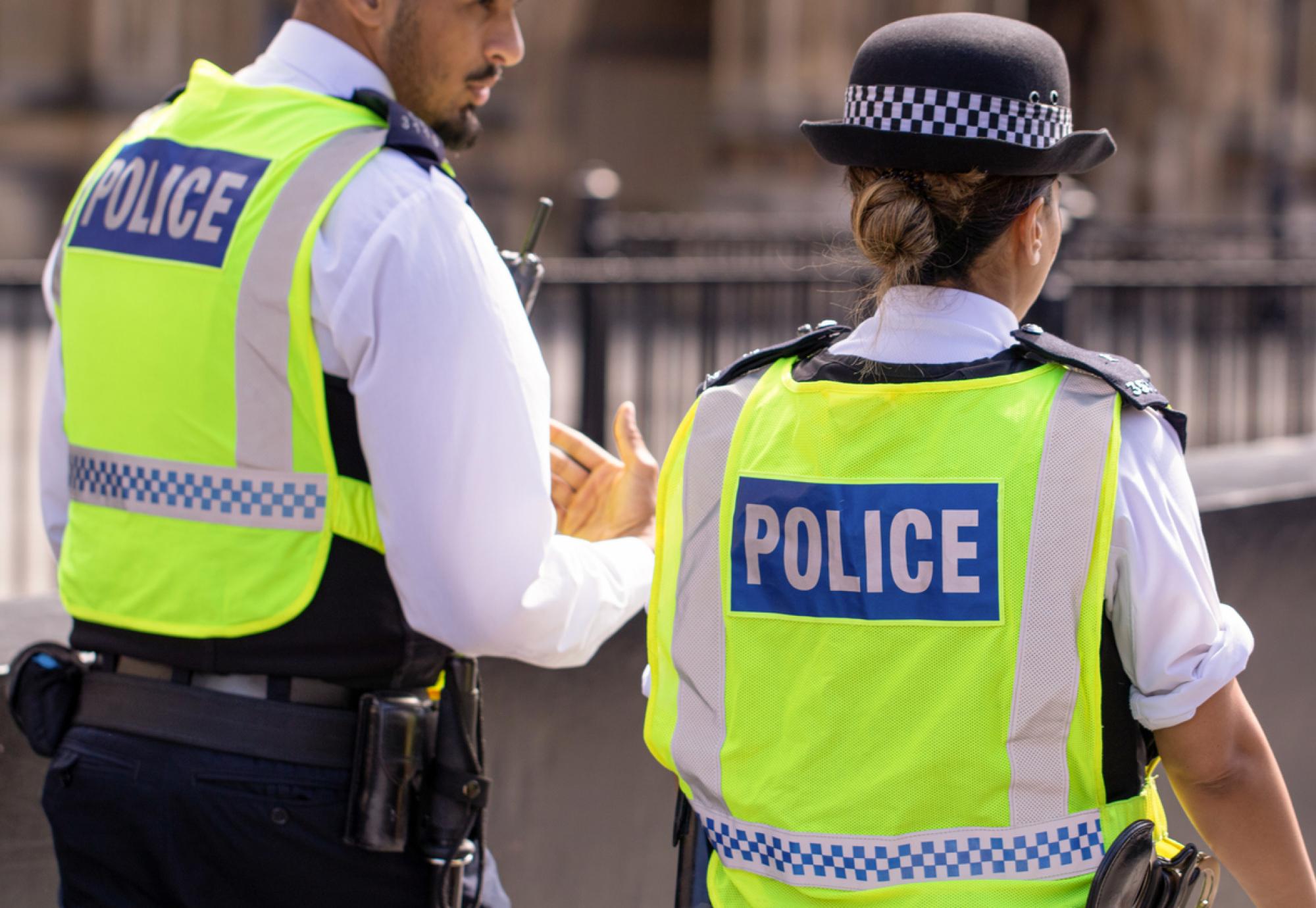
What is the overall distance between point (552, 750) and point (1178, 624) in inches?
78.0

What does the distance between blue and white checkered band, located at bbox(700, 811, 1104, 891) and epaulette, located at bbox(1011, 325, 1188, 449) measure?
46 centimetres

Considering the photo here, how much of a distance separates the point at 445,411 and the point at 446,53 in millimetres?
615

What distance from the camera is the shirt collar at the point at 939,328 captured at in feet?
6.35

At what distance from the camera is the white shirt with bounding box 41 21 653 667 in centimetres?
208

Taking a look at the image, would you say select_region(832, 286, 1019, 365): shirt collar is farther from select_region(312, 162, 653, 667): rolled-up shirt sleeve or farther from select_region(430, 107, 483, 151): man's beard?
select_region(430, 107, 483, 151): man's beard

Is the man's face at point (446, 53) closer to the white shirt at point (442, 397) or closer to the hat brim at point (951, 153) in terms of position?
the white shirt at point (442, 397)

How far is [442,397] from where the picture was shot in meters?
2.09

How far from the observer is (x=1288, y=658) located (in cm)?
452

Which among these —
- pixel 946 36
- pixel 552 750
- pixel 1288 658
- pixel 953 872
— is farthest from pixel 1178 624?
pixel 1288 658

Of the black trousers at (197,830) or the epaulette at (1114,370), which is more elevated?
the epaulette at (1114,370)

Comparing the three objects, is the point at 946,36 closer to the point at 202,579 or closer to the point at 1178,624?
the point at 1178,624

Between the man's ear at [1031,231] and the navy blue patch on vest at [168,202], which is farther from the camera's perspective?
the navy blue patch on vest at [168,202]

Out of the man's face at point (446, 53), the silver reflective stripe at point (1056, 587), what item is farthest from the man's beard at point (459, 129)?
the silver reflective stripe at point (1056, 587)

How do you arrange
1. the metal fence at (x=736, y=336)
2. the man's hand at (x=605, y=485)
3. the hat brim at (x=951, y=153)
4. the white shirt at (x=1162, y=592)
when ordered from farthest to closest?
the metal fence at (x=736, y=336)
the man's hand at (x=605, y=485)
the hat brim at (x=951, y=153)
the white shirt at (x=1162, y=592)
